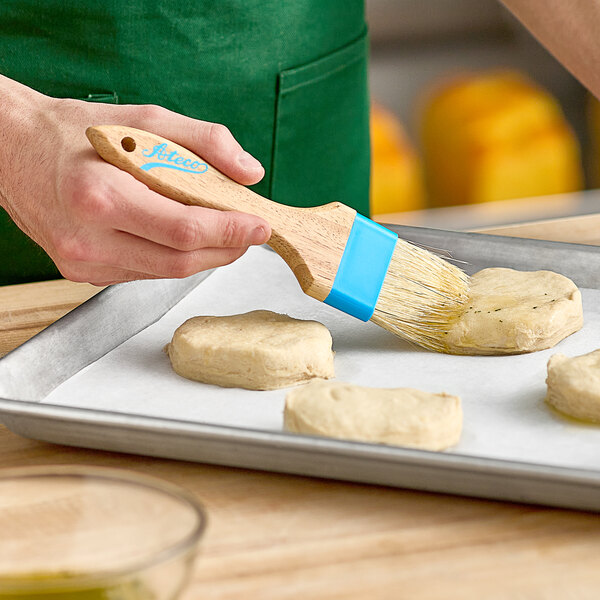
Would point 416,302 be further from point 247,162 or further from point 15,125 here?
point 15,125

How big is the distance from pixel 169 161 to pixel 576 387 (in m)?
0.51

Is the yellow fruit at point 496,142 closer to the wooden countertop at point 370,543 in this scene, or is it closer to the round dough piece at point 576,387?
the round dough piece at point 576,387

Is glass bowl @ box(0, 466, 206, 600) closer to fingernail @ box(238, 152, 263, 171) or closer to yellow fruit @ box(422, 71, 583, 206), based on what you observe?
fingernail @ box(238, 152, 263, 171)

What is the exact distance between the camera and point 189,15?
57.3 inches

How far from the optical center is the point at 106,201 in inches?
38.5

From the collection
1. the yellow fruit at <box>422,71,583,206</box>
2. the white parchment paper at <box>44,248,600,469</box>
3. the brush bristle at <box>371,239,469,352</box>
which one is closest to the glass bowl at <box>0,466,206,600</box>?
the white parchment paper at <box>44,248,600,469</box>

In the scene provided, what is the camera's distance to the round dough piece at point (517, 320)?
3.68 ft

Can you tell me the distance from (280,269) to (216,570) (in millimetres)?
763

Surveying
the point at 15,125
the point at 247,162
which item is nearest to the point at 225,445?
the point at 247,162

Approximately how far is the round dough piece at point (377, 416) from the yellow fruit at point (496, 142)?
1.82 metres

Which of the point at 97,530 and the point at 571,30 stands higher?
the point at 571,30

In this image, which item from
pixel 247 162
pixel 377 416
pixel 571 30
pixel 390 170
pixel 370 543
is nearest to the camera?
pixel 370 543

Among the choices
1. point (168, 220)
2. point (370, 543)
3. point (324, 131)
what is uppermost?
point (324, 131)

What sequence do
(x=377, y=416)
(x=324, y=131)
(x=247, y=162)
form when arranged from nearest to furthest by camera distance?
(x=377, y=416) → (x=247, y=162) → (x=324, y=131)
